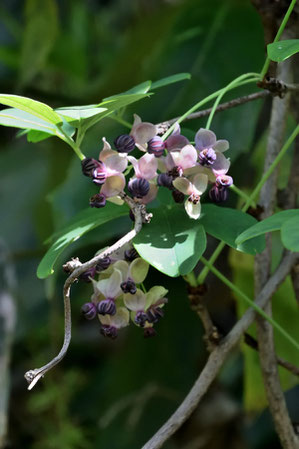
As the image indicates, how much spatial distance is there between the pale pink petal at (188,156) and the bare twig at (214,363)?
172mm

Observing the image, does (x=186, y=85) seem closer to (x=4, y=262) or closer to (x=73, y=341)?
(x=4, y=262)

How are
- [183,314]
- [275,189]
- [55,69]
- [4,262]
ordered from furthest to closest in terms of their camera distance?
[55,69] → [183,314] → [4,262] → [275,189]

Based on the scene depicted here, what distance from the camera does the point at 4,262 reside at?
1.13 m

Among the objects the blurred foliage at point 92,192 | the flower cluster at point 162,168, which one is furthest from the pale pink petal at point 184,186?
the blurred foliage at point 92,192

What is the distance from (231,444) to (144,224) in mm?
1054

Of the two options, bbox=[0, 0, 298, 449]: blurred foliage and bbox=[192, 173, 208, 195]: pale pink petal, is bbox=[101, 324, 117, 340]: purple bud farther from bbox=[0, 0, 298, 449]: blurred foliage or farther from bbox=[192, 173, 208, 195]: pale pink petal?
bbox=[0, 0, 298, 449]: blurred foliage

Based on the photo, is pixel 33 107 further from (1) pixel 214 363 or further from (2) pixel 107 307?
(1) pixel 214 363

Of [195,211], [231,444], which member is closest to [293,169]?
[195,211]

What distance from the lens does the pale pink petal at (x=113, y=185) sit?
0.45 meters

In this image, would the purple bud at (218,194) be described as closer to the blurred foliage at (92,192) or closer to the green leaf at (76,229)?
the green leaf at (76,229)

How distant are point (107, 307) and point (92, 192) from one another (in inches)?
13.5

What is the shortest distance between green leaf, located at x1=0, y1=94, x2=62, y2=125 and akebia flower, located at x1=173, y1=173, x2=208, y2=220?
0.09 meters

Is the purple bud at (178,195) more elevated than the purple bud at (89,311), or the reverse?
the purple bud at (178,195)

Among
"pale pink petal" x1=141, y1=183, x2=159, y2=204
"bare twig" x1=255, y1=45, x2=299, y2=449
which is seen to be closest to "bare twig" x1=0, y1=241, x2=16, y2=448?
→ "bare twig" x1=255, y1=45, x2=299, y2=449
